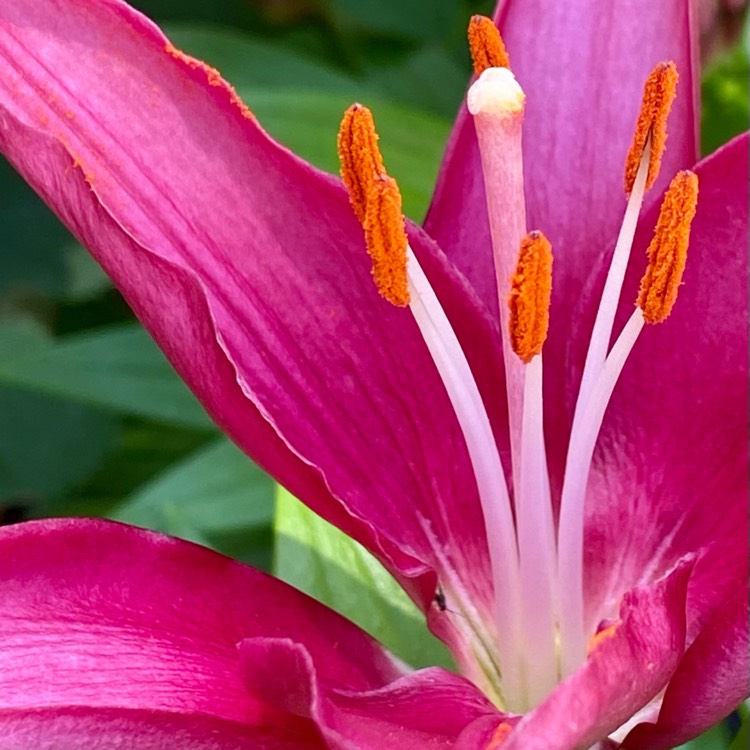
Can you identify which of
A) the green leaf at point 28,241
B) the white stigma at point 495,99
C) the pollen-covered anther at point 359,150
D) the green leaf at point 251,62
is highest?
the white stigma at point 495,99

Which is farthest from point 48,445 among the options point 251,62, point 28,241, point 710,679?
point 710,679

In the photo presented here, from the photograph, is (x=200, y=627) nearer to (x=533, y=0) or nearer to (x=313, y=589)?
(x=313, y=589)

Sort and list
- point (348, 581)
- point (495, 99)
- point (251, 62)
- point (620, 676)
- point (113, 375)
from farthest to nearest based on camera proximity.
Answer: point (251, 62), point (113, 375), point (348, 581), point (495, 99), point (620, 676)

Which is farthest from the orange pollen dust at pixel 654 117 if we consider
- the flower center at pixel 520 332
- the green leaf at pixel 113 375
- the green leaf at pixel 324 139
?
the green leaf at pixel 113 375

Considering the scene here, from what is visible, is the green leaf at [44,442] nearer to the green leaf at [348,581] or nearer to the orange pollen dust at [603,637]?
the green leaf at [348,581]

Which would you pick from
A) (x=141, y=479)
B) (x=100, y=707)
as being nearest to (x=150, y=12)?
(x=141, y=479)

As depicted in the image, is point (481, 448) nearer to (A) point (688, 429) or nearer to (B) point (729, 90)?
(A) point (688, 429)
